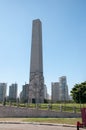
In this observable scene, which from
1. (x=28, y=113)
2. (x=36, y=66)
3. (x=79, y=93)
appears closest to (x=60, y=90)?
(x=36, y=66)

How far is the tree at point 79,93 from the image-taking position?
58.5 meters

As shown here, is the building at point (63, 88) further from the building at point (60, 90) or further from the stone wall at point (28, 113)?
the stone wall at point (28, 113)

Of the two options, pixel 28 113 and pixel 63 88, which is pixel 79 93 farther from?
pixel 63 88

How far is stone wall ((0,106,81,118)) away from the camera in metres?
38.5

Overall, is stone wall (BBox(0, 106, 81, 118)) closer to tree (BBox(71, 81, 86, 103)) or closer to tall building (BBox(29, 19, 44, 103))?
tree (BBox(71, 81, 86, 103))

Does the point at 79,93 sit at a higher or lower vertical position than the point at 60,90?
lower

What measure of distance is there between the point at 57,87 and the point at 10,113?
12284 cm

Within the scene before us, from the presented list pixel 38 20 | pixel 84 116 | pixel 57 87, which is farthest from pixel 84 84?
pixel 57 87

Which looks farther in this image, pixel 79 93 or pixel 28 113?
pixel 79 93

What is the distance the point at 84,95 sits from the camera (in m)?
58.3

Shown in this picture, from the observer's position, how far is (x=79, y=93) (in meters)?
58.8

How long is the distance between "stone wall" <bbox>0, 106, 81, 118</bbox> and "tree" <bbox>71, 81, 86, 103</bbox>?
20525mm

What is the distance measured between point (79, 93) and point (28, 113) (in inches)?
861

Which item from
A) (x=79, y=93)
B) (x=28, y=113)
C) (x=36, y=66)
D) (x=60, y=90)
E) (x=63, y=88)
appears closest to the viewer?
(x=28, y=113)
